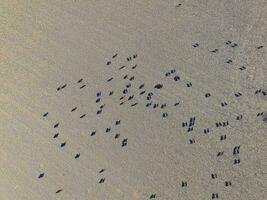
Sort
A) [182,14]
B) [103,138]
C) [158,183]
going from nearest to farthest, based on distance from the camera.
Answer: [158,183] → [103,138] → [182,14]

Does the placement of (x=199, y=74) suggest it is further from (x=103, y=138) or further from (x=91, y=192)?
(x=91, y=192)

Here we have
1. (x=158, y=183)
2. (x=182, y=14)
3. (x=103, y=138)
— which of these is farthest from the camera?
(x=182, y=14)

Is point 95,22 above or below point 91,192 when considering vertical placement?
above

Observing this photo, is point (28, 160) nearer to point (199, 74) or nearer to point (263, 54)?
point (199, 74)

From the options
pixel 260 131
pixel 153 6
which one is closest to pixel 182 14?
pixel 153 6

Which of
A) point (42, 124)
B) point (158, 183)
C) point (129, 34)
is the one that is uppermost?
point (129, 34)

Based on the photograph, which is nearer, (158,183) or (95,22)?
(158,183)

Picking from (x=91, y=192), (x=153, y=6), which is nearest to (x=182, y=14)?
(x=153, y=6)
